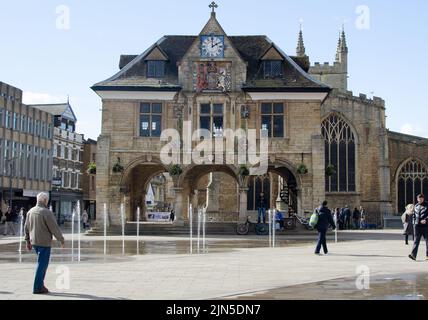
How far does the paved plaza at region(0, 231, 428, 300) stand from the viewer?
33.3 feet

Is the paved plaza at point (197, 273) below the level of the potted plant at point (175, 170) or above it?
below

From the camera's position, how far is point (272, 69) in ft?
127

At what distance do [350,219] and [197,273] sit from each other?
37628 millimetres

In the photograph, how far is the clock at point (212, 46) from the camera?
3788 centimetres

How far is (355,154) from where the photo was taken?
53.1 meters

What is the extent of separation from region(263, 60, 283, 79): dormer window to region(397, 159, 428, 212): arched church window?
68.2ft

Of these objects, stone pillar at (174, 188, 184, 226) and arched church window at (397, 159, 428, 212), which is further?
arched church window at (397, 159, 428, 212)

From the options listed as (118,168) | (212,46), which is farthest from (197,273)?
(212,46)

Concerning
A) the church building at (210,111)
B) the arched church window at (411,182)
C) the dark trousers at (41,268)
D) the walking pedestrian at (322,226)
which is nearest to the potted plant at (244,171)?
the church building at (210,111)

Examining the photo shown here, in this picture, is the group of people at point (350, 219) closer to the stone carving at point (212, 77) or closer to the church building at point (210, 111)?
the church building at point (210, 111)

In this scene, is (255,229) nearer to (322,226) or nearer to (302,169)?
(302,169)

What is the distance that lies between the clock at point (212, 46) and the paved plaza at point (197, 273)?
2039 centimetres

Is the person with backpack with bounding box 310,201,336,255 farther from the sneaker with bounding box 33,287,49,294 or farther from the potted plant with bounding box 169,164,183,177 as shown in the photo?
the potted plant with bounding box 169,164,183,177

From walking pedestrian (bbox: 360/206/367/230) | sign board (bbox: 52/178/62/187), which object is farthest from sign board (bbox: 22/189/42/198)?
walking pedestrian (bbox: 360/206/367/230)
